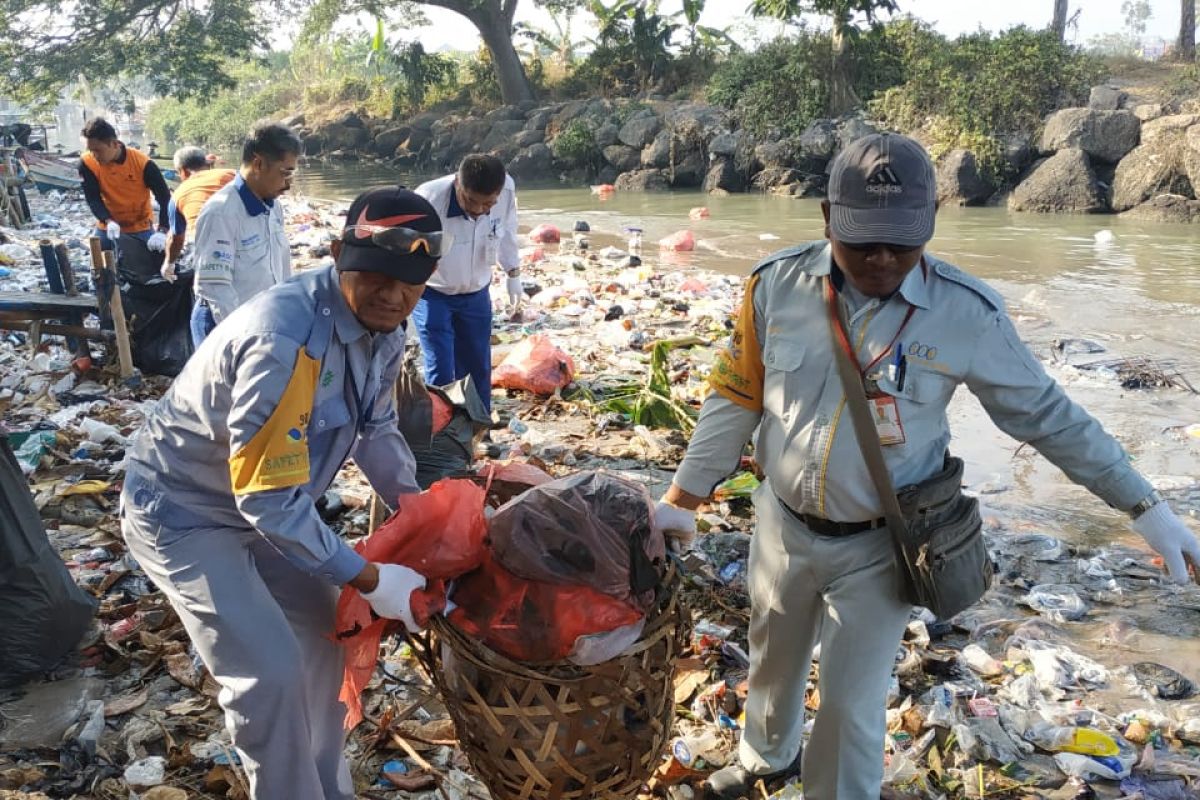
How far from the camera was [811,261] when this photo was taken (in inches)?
88.0

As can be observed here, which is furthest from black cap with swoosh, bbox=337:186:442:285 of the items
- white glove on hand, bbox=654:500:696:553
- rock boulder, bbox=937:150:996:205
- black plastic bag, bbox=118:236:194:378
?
rock boulder, bbox=937:150:996:205

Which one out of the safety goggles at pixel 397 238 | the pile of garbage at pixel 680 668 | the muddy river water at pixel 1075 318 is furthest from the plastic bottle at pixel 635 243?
the safety goggles at pixel 397 238

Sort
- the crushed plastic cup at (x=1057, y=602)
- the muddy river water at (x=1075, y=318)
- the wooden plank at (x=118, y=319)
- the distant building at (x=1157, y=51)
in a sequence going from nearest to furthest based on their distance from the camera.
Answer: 1. the crushed plastic cup at (x=1057, y=602)
2. the muddy river water at (x=1075, y=318)
3. the wooden plank at (x=118, y=319)
4. the distant building at (x=1157, y=51)

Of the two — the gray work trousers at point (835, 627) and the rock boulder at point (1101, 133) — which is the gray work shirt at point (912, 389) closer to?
the gray work trousers at point (835, 627)

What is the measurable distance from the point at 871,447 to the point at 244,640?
1.39 metres

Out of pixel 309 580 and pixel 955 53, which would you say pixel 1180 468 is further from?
pixel 955 53

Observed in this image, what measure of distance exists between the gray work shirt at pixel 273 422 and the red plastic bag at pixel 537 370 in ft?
13.0

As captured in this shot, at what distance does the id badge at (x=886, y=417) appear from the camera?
82.2 inches

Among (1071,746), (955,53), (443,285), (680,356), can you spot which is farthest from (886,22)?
(1071,746)

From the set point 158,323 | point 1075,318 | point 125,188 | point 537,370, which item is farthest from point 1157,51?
point 158,323

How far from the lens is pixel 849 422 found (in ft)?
6.89

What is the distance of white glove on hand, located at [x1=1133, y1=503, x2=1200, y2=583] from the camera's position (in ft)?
6.88

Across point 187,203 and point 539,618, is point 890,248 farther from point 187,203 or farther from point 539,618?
point 187,203

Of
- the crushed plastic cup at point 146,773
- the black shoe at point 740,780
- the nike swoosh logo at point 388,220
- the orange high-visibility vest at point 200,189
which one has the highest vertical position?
the orange high-visibility vest at point 200,189
